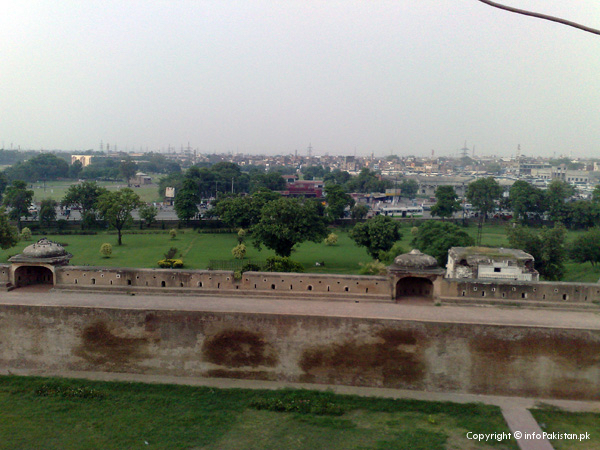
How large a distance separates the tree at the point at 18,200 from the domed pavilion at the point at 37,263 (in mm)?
22497

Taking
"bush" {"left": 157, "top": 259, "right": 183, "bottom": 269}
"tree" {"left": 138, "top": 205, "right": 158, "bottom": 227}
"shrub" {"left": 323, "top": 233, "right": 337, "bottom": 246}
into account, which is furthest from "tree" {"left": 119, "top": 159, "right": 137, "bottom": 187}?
"bush" {"left": 157, "top": 259, "right": 183, "bottom": 269}

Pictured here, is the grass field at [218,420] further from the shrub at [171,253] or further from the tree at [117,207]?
the tree at [117,207]

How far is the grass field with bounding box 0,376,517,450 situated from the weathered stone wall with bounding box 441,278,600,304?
10.0 feet

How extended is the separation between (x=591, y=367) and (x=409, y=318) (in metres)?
3.76

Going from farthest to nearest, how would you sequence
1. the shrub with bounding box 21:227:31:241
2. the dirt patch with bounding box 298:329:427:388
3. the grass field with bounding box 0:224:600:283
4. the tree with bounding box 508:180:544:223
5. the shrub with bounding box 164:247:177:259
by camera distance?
the tree with bounding box 508:180:544:223 < the shrub with bounding box 21:227:31:241 < the shrub with bounding box 164:247:177:259 < the grass field with bounding box 0:224:600:283 < the dirt patch with bounding box 298:329:427:388

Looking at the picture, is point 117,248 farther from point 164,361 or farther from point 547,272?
point 547,272

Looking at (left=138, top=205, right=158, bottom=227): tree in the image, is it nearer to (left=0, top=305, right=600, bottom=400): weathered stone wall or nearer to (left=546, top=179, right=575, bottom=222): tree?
(left=0, top=305, right=600, bottom=400): weathered stone wall

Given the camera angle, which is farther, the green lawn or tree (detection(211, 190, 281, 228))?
tree (detection(211, 190, 281, 228))

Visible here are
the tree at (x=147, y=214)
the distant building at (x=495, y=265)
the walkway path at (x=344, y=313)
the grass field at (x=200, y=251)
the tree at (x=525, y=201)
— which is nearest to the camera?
the walkway path at (x=344, y=313)

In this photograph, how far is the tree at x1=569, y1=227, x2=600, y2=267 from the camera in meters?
24.0

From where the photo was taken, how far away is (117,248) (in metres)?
28.9

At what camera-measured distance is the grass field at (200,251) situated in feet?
79.8

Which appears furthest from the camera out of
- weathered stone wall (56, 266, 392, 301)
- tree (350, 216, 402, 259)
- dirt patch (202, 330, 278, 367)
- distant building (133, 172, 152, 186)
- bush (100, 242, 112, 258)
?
distant building (133, 172, 152, 186)

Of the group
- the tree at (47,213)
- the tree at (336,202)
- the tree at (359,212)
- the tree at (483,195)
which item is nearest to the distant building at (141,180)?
the tree at (47,213)
